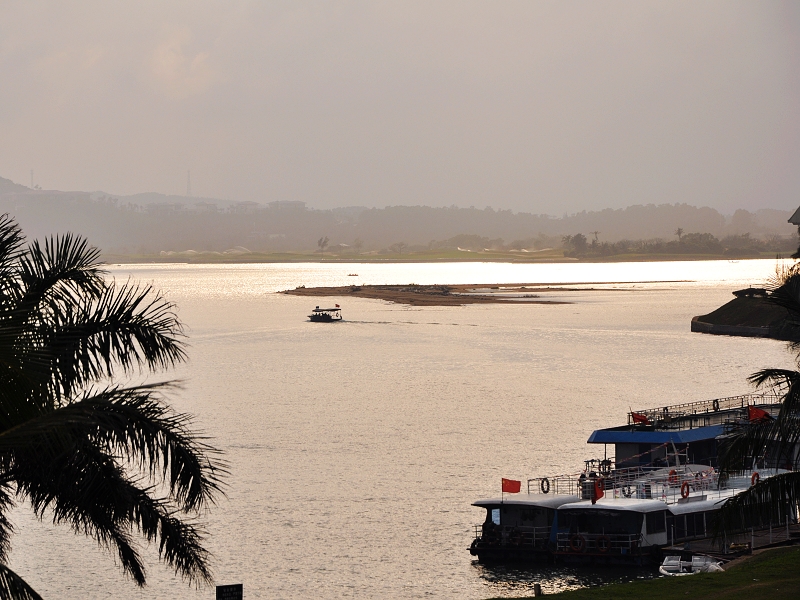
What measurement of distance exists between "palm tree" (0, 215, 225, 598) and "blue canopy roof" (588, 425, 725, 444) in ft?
124

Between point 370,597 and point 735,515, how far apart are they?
1923 centimetres

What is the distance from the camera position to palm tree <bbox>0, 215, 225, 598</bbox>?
12.6 metres

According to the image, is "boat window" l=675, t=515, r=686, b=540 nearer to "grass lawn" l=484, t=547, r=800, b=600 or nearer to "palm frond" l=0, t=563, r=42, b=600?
"grass lawn" l=484, t=547, r=800, b=600

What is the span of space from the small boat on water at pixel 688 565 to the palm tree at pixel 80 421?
2529 cm

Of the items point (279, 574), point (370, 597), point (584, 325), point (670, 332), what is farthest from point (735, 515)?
point (584, 325)

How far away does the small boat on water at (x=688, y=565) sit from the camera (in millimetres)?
37125

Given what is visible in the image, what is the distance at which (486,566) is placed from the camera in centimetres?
4153

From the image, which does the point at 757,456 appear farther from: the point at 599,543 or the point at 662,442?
the point at 662,442

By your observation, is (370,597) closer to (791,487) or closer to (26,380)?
(791,487)

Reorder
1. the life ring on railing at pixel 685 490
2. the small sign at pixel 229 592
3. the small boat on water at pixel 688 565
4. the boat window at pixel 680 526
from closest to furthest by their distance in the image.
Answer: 1. the small sign at pixel 229 592
2. the small boat on water at pixel 688 565
3. the boat window at pixel 680 526
4. the life ring on railing at pixel 685 490

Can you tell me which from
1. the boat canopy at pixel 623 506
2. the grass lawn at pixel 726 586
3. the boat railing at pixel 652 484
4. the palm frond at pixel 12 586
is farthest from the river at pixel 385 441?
the grass lawn at pixel 726 586

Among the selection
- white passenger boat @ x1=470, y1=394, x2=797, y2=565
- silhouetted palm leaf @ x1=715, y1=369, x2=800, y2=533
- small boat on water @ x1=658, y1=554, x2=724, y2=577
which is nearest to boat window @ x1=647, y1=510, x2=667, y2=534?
white passenger boat @ x1=470, y1=394, x2=797, y2=565

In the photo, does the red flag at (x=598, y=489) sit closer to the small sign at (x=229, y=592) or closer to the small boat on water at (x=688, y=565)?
the small boat on water at (x=688, y=565)

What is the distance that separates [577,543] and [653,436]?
11.8 metres
